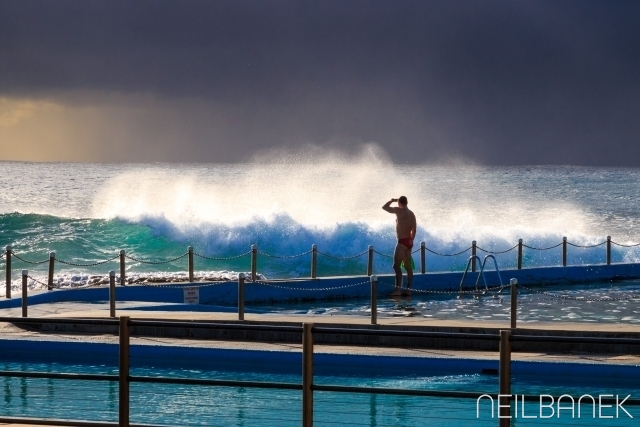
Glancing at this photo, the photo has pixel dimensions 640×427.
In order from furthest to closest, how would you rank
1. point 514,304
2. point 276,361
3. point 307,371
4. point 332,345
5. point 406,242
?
point 406,242 → point 514,304 → point 332,345 → point 276,361 → point 307,371

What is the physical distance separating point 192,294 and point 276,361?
23.9 ft

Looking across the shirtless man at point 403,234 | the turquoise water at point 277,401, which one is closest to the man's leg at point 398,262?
the shirtless man at point 403,234

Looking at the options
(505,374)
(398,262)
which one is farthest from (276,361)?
(398,262)

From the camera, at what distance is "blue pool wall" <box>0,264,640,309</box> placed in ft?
61.9

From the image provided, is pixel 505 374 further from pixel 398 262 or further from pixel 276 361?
pixel 398 262

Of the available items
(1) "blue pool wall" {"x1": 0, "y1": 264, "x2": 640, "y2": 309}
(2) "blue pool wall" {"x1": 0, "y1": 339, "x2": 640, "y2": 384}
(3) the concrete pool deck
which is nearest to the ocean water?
(1) "blue pool wall" {"x1": 0, "y1": 264, "x2": 640, "y2": 309}

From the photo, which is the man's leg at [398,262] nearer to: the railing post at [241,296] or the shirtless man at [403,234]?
the shirtless man at [403,234]

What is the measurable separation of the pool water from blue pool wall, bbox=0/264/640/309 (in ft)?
1.43

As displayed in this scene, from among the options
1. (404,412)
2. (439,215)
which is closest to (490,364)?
(404,412)

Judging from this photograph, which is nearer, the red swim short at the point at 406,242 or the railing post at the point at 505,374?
the railing post at the point at 505,374

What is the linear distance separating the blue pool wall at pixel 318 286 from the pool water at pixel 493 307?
1.43 ft

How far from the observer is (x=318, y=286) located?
21531 millimetres

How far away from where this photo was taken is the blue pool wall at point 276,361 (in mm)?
11922

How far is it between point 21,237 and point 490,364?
30.0m
